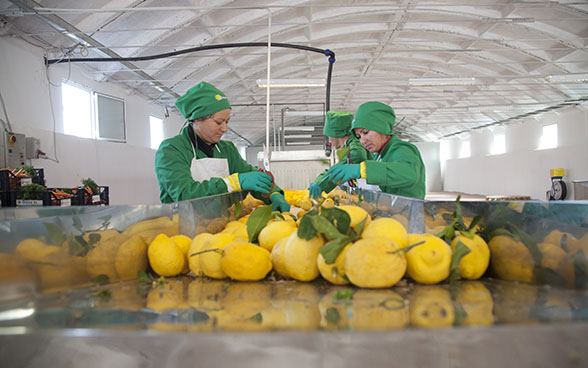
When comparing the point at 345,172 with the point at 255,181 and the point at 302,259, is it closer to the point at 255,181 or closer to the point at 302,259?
the point at 255,181

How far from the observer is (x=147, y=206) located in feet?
3.21

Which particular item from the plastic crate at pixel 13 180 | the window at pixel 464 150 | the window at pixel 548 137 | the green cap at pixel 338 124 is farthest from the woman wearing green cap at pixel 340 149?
the window at pixel 464 150

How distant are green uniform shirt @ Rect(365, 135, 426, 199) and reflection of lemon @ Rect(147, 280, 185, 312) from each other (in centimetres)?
149

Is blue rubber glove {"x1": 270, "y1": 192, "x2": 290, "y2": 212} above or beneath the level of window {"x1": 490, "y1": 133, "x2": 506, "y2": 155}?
beneath

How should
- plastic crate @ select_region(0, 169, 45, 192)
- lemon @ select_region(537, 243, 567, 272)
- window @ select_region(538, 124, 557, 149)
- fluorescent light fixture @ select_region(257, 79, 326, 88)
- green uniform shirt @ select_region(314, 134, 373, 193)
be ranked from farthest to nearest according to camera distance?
window @ select_region(538, 124, 557, 149) → fluorescent light fixture @ select_region(257, 79, 326, 88) → plastic crate @ select_region(0, 169, 45, 192) → green uniform shirt @ select_region(314, 134, 373, 193) → lemon @ select_region(537, 243, 567, 272)

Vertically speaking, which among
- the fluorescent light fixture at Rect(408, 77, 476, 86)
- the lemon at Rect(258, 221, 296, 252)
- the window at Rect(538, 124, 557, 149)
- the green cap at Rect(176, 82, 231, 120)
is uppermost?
the fluorescent light fixture at Rect(408, 77, 476, 86)

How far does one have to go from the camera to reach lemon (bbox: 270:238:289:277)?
0.82m

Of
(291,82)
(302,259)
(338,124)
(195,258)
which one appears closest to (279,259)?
(302,259)

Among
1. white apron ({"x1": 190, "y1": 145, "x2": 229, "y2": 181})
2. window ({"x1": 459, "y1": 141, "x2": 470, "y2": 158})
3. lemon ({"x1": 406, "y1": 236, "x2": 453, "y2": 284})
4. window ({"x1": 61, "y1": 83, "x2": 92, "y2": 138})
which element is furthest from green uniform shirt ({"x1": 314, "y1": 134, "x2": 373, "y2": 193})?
window ({"x1": 459, "y1": 141, "x2": 470, "y2": 158})

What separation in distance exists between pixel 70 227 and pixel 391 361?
2.57ft

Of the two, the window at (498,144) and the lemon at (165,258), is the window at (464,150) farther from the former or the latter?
the lemon at (165,258)

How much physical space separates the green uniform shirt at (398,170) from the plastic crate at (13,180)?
14.2 ft

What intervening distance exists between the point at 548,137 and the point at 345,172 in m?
15.2

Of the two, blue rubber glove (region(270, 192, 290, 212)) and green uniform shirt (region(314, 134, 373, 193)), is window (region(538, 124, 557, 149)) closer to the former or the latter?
green uniform shirt (region(314, 134, 373, 193))
